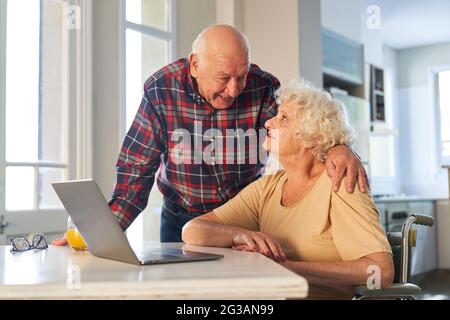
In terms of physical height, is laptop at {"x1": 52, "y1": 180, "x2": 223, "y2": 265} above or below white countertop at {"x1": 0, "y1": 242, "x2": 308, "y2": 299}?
above

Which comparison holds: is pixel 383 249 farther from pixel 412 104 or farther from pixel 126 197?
pixel 412 104

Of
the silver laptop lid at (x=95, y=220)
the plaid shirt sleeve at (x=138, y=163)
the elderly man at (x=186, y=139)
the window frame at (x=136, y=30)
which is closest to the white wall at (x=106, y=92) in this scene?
the window frame at (x=136, y=30)

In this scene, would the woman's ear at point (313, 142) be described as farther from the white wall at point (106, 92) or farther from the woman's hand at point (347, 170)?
the white wall at point (106, 92)

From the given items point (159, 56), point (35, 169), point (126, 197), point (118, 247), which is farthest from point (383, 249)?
point (159, 56)

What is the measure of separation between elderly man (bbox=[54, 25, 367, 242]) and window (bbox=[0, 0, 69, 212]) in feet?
2.26

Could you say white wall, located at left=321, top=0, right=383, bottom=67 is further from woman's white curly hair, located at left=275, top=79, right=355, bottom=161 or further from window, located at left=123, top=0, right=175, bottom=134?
woman's white curly hair, located at left=275, top=79, right=355, bottom=161

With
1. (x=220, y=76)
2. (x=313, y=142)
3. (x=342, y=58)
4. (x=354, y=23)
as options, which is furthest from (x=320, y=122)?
→ (x=354, y=23)

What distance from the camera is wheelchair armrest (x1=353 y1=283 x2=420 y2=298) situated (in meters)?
1.34

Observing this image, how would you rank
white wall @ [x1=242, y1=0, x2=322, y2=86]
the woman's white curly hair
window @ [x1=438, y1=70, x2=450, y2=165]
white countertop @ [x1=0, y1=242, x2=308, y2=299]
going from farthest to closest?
window @ [x1=438, y1=70, x2=450, y2=165] → white wall @ [x1=242, y1=0, x2=322, y2=86] → the woman's white curly hair → white countertop @ [x1=0, y1=242, x2=308, y2=299]

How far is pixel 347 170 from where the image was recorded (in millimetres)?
1504

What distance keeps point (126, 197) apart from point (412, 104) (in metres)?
5.82

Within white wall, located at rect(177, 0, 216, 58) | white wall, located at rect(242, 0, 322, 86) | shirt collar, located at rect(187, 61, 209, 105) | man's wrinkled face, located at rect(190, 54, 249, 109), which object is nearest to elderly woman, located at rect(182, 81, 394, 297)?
man's wrinkled face, located at rect(190, 54, 249, 109)

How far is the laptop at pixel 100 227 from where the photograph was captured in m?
1.11

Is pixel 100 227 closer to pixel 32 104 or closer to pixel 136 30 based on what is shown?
pixel 32 104
